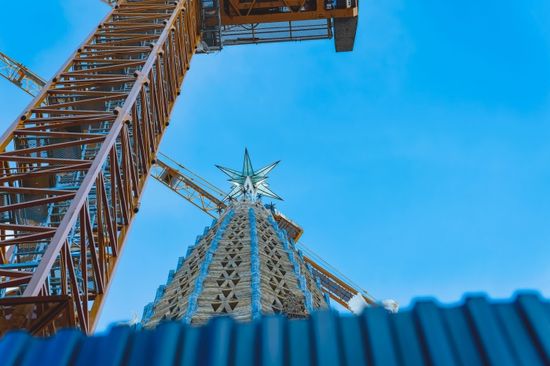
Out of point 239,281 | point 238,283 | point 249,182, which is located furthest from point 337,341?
point 249,182

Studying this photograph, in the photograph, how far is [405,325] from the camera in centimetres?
655

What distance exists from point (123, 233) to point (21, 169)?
316 centimetres

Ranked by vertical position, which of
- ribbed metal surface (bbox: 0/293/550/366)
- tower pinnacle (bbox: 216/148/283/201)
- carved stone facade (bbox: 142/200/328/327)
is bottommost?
ribbed metal surface (bbox: 0/293/550/366)

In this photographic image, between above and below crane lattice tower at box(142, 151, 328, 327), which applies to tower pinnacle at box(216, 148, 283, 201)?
above

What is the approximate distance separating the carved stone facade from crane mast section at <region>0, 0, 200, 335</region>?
300 cm

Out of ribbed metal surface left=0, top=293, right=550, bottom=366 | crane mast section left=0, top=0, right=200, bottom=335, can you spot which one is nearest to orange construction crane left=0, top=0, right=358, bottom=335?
crane mast section left=0, top=0, right=200, bottom=335

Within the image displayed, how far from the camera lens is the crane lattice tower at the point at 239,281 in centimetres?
1984

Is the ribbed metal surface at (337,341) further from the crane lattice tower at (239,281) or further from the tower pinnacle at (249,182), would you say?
the tower pinnacle at (249,182)

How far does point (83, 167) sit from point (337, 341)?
38.3ft

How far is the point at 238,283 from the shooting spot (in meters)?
22.1

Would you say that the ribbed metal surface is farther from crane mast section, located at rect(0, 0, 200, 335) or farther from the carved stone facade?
the carved stone facade

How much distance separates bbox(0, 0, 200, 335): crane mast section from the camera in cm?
1281

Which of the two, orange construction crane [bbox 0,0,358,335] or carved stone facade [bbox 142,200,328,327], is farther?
carved stone facade [bbox 142,200,328,327]

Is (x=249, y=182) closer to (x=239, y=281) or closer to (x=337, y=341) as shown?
(x=239, y=281)
